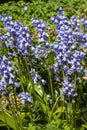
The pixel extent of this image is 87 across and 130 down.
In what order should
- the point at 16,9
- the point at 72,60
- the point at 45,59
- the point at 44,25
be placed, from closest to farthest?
the point at 72,60 → the point at 44,25 → the point at 45,59 → the point at 16,9

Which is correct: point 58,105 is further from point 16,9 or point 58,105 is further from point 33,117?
point 16,9

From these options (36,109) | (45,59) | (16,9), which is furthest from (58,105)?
Result: (16,9)

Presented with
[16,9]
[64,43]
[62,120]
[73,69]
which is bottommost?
[62,120]

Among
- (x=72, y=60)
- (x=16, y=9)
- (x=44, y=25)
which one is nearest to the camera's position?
(x=72, y=60)

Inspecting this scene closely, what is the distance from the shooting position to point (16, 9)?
10.7m

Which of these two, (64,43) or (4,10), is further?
(4,10)

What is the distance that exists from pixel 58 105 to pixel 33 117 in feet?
1.25

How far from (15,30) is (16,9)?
6.50 meters

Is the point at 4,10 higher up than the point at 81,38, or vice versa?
the point at 4,10

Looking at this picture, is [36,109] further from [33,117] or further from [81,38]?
[81,38]

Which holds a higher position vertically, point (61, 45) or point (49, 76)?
point (61, 45)

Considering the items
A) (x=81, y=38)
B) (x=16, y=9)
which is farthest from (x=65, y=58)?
(x=16, y=9)

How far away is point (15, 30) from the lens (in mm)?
4312

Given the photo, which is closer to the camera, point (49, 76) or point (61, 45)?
point (61, 45)
